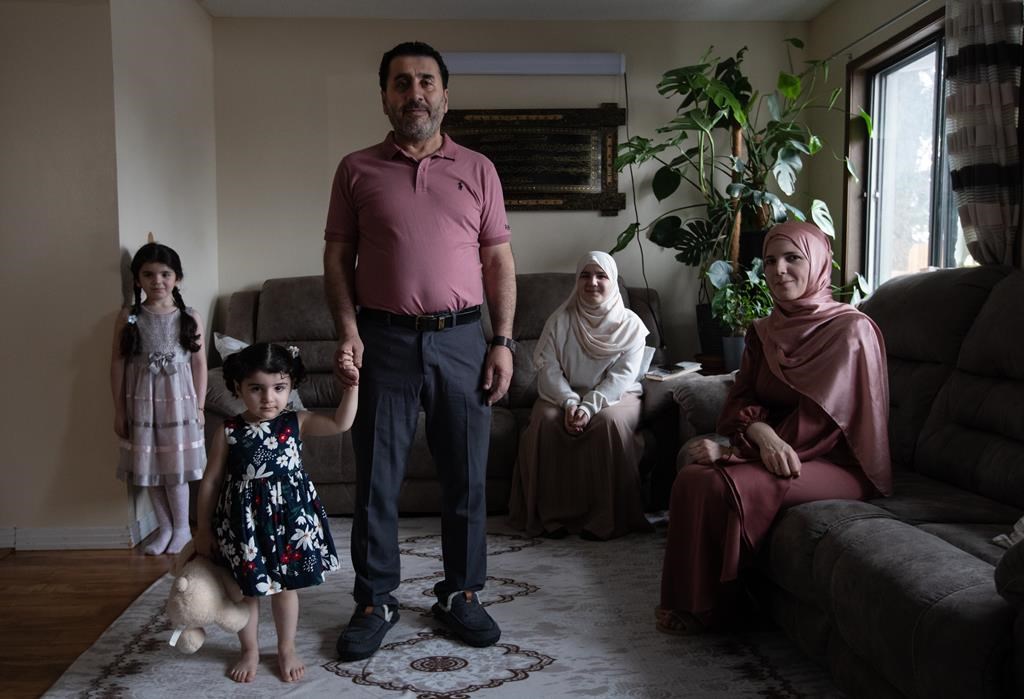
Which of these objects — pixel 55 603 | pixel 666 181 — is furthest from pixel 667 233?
pixel 55 603

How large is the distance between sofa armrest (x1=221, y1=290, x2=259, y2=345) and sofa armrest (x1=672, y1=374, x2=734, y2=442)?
85.3 inches

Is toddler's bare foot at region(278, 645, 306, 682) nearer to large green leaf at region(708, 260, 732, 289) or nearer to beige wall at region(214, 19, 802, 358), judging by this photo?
large green leaf at region(708, 260, 732, 289)

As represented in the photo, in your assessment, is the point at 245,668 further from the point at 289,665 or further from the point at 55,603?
the point at 55,603

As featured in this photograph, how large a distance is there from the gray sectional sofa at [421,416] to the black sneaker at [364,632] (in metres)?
1.32

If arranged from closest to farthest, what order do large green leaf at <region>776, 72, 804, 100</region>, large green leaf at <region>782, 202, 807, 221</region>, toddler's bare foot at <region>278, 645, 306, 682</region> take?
toddler's bare foot at <region>278, 645, 306, 682</region>
large green leaf at <region>782, 202, 807, 221</region>
large green leaf at <region>776, 72, 804, 100</region>

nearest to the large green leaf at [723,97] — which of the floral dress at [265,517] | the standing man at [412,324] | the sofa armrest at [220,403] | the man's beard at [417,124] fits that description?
the standing man at [412,324]

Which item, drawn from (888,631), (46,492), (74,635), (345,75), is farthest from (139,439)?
(888,631)

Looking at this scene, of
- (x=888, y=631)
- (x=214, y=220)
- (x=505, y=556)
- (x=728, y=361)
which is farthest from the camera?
(x=214, y=220)

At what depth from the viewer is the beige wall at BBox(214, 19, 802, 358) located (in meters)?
4.77

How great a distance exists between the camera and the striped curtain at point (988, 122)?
2.93m

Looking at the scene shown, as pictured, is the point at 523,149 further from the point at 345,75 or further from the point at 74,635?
the point at 74,635

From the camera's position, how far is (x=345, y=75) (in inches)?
188

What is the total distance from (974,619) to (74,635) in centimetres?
232

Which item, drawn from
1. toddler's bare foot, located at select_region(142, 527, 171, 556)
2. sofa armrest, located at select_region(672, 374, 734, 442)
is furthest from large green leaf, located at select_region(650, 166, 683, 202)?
toddler's bare foot, located at select_region(142, 527, 171, 556)
